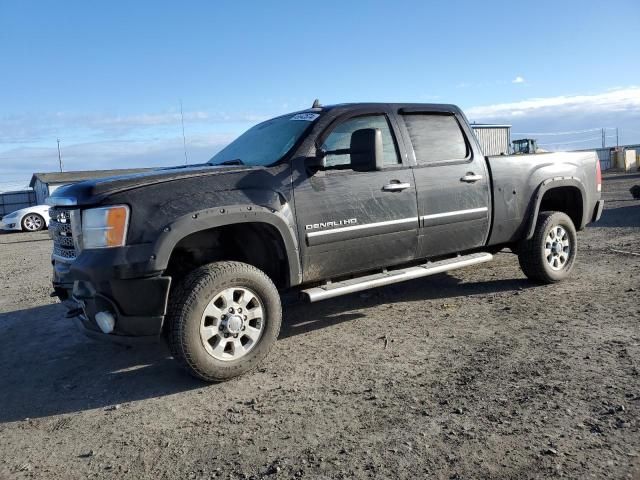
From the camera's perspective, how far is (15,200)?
35469 mm

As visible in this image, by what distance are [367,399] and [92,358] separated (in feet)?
8.55

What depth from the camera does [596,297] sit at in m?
5.37

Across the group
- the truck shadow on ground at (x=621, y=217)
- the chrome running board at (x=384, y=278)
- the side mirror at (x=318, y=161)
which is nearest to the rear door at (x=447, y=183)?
the chrome running board at (x=384, y=278)

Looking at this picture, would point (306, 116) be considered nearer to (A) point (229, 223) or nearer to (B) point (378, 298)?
(A) point (229, 223)

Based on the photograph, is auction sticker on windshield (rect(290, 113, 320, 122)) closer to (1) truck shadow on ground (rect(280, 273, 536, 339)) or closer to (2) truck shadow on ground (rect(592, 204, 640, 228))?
(1) truck shadow on ground (rect(280, 273, 536, 339))

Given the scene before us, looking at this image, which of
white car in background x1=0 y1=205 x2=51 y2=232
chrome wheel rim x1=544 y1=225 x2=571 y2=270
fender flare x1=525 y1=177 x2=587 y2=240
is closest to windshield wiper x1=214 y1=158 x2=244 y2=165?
fender flare x1=525 y1=177 x2=587 y2=240

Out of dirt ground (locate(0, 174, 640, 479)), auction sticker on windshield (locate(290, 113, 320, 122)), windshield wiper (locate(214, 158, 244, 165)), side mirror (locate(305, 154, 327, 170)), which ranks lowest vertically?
dirt ground (locate(0, 174, 640, 479))

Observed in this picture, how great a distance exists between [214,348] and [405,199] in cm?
215

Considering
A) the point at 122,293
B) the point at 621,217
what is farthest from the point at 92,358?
the point at 621,217

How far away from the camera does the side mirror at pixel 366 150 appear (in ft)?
13.4

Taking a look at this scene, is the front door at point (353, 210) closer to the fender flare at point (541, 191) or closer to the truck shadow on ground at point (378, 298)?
the truck shadow on ground at point (378, 298)

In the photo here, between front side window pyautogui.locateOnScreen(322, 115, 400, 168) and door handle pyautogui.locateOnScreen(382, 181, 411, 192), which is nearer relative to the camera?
front side window pyautogui.locateOnScreen(322, 115, 400, 168)

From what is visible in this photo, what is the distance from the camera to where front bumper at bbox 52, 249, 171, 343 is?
3.47m

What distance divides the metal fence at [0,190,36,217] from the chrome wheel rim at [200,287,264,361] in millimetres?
36592
